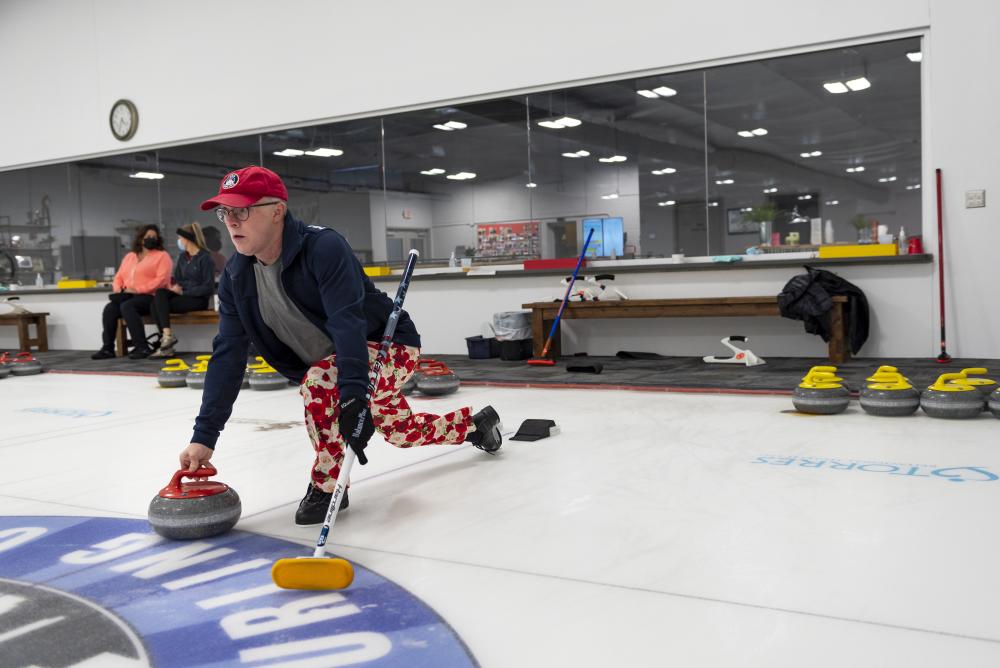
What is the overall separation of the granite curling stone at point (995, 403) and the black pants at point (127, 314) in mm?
7971

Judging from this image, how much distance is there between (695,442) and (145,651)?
8.34 feet

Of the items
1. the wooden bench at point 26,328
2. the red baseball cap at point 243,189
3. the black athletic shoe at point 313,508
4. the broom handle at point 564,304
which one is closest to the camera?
the red baseball cap at point 243,189

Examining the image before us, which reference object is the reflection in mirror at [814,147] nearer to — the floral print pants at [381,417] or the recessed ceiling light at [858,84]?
the recessed ceiling light at [858,84]

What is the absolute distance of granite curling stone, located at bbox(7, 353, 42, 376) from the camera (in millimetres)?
7985

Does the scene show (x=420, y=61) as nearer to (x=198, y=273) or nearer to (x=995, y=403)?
(x=198, y=273)

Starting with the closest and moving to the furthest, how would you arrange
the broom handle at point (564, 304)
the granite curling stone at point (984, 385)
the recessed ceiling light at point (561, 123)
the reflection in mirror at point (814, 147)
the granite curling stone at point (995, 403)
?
the granite curling stone at point (995, 403) → the granite curling stone at point (984, 385) → the reflection in mirror at point (814, 147) → the broom handle at point (564, 304) → the recessed ceiling light at point (561, 123)

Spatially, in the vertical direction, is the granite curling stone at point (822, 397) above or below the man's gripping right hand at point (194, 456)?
below

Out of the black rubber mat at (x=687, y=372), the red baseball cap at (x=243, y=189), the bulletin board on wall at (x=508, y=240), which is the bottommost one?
the black rubber mat at (x=687, y=372)

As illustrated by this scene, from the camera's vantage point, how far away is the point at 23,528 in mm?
2719

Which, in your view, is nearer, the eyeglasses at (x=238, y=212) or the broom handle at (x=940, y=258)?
the eyeglasses at (x=238, y=212)

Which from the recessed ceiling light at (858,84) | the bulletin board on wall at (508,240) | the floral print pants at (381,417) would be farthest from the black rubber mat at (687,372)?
the floral print pants at (381,417)

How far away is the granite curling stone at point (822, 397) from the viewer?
4234mm

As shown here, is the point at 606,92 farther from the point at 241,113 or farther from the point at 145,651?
the point at 145,651

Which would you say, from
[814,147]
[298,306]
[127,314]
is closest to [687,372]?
[814,147]
